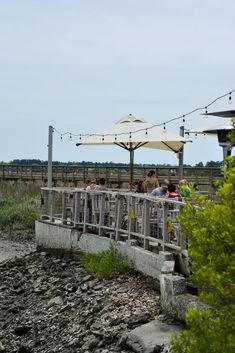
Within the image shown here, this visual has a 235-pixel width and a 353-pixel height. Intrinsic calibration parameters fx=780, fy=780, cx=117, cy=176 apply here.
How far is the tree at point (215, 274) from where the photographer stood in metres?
5.77

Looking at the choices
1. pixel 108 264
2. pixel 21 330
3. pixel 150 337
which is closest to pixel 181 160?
pixel 108 264

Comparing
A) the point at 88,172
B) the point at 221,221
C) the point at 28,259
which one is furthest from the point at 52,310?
the point at 88,172

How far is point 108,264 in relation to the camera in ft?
52.2

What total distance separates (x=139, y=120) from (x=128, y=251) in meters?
6.45

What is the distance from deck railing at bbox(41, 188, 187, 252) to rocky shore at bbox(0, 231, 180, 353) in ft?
2.78

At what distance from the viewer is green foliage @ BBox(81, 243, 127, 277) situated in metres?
15.5

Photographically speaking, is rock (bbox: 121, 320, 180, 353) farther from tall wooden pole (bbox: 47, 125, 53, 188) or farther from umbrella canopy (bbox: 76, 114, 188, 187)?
tall wooden pole (bbox: 47, 125, 53, 188)

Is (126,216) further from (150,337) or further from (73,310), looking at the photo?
(150,337)

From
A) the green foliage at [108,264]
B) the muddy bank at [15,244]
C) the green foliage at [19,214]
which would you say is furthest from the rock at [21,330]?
the green foliage at [19,214]

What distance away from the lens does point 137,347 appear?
422 inches

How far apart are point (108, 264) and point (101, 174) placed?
35383 millimetres

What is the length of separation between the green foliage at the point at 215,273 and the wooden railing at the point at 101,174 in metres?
27.5

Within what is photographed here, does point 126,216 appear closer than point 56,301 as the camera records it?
No

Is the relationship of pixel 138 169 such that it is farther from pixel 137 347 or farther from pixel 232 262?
pixel 232 262
